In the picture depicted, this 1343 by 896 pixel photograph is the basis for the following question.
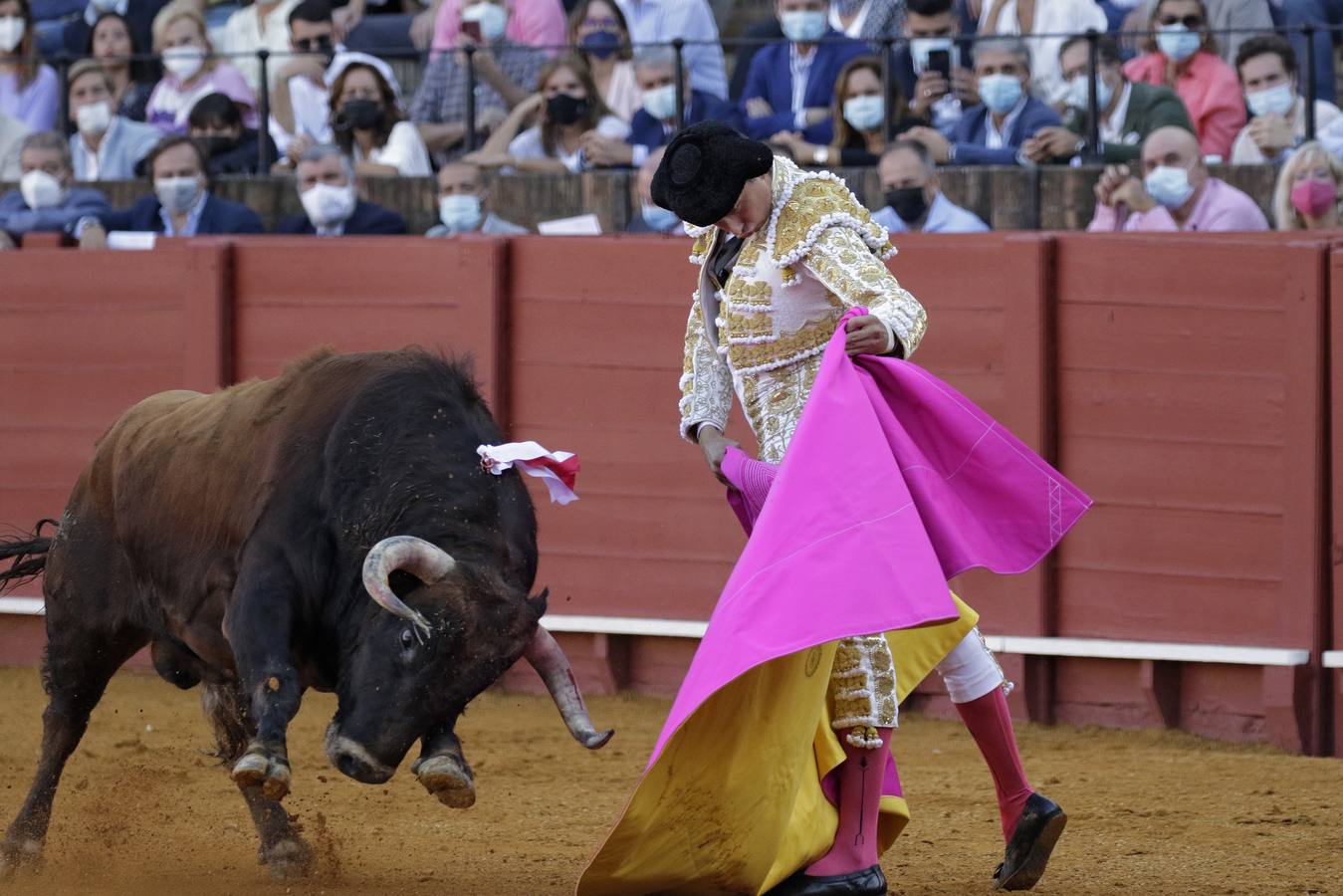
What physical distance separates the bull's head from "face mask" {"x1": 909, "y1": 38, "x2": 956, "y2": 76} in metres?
4.26

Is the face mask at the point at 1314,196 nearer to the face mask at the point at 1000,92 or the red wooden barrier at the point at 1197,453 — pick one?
the red wooden barrier at the point at 1197,453

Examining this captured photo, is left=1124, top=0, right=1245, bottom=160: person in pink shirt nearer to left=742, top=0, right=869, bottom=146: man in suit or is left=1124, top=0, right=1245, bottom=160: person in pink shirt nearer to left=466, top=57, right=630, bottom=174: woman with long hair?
left=742, top=0, right=869, bottom=146: man in suit

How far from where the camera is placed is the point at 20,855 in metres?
4.59

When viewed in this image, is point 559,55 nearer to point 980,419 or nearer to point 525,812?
point 525,812

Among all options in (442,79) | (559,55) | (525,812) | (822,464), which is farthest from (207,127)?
(822,464)

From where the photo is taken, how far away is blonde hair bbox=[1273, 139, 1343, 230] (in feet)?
20.2

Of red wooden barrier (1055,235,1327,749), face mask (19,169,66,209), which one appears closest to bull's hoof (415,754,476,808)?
red wooden barrier (1055,235,1327,749)

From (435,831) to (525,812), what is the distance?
278 millimetres

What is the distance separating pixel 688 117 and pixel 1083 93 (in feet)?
4.80

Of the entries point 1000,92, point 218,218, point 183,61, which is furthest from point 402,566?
point 183,61

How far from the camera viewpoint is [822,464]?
3.67 meters

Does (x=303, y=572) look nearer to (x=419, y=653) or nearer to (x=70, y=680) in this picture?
(x=419, y=653)

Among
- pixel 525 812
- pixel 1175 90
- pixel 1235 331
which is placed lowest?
pixel 525 812

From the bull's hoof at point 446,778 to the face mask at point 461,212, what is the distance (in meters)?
4.00
